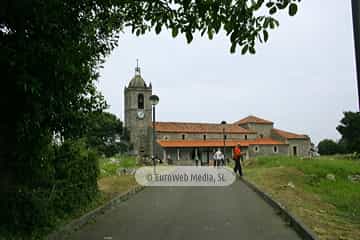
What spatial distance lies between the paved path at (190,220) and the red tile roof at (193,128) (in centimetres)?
5589

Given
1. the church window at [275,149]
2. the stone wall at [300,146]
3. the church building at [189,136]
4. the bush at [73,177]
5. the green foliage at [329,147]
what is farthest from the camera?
the green foliage at [329,147]

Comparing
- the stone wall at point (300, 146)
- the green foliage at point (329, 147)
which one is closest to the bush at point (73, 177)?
the stone wall at point (300, 146)

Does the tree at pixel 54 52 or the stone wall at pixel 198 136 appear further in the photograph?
the stone wall at pixel 198 136

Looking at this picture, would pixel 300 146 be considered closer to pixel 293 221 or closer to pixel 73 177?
pixel 293 221

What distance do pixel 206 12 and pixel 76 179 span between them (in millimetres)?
5331

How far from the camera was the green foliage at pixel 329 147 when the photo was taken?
75262 millimetres

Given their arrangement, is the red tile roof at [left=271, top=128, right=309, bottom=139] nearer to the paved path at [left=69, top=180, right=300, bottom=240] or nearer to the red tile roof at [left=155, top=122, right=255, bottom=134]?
the red tile roof at [left=155, top=122, right=255, bottom=134]

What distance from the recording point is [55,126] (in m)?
6.70

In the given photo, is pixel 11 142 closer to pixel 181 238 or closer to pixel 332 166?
pixel 181 238

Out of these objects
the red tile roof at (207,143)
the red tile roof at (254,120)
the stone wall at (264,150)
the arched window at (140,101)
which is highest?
the arched window at (140,101)

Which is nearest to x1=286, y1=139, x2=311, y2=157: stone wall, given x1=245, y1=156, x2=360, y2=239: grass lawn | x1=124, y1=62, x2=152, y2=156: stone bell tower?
x1=124, y1=62, x2=152, y2=156: stone bell tower

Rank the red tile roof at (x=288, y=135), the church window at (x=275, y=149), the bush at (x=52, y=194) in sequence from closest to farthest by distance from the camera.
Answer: the bush at (x=52, y=194) < the church window at (x=275, y=149) < the red tile roof at (x=288, y=135)

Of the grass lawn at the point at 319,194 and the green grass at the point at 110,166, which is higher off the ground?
the green grass at the point at 110,166

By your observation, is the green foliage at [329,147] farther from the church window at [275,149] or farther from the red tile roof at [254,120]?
the church window at [275,149]
